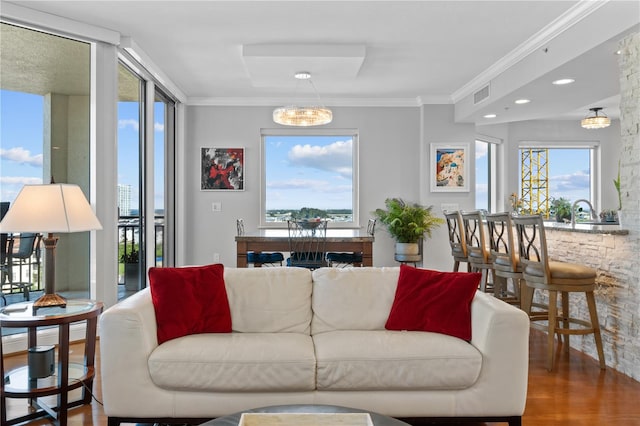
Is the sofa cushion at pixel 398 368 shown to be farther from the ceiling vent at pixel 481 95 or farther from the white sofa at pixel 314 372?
the ceiling vent at pixel 481 95

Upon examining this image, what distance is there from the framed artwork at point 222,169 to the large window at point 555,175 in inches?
178

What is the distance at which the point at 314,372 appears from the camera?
2139 mm

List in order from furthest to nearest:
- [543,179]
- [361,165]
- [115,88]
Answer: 1. [543,179]
2. [361,165]
3. [115,88]

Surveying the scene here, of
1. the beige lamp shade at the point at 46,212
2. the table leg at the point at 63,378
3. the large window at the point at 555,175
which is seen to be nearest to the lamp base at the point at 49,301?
the table leg at the point at 63,378

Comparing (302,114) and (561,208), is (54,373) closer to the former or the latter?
(302,114)

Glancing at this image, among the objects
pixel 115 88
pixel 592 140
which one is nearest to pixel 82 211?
pixel 115 88

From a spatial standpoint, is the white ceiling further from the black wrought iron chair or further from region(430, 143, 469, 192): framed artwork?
the black wrought iron chair

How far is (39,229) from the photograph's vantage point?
233 centimetres

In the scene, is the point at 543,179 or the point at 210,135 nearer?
the point at 210,135

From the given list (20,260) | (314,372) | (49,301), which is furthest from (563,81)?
(20,260)

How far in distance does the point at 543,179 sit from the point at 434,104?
2669mm

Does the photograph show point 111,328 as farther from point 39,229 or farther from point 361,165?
point 361,165

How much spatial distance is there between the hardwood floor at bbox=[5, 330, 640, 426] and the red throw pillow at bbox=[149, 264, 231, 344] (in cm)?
63

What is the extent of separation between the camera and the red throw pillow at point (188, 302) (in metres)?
2.36
